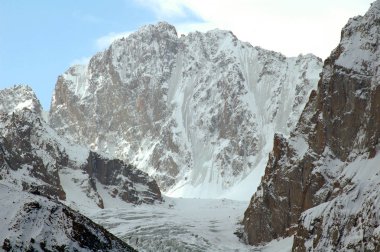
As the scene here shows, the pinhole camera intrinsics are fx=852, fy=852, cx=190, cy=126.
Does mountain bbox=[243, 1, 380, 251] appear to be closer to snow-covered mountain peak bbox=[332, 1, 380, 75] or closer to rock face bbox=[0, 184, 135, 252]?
snow-covered mountain peak bbox=[332, 1, 380, 75]

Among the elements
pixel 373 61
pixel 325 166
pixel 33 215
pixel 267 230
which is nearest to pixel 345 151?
pixel 325 166

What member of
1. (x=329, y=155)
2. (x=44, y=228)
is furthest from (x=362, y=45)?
(x=44, y=228)

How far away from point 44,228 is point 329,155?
4646 inches

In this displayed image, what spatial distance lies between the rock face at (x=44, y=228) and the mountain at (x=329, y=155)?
209 ft

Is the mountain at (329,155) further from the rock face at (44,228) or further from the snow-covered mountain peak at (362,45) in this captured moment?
the rock face at (44,228)

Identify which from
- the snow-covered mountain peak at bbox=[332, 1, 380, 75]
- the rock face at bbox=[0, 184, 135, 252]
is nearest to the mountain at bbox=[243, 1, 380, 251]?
the snow-covered mountain peak at bbox=[332, 1, 380, 75]

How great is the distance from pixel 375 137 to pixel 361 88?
17.5 metres

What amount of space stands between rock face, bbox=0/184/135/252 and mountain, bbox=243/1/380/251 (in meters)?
63.6

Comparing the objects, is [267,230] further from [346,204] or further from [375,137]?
[346,204]

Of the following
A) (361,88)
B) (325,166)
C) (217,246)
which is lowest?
(217,246)

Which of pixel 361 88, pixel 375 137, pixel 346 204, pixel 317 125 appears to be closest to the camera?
pixel 346 204

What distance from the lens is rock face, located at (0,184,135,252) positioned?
53.2 m

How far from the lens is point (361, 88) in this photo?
524 feet

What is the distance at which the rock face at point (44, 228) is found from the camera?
5322cm
